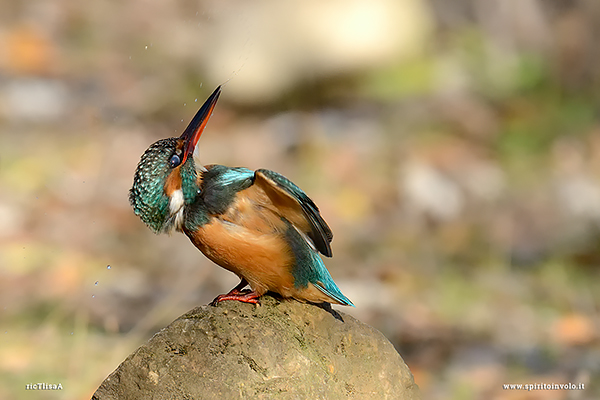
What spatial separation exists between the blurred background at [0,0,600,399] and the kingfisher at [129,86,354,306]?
2.09 metres

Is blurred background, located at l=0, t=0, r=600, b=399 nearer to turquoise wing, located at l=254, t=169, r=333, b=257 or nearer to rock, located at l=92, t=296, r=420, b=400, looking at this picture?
rock, located at l=92, t=296, r=420, b=400

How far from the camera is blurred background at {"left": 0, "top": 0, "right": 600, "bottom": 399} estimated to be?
5996 millimetres

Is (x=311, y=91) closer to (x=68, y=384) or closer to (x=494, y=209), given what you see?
(x=494, y=209)

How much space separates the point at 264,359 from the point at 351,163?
635 cm

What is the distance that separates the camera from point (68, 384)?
4969 mm

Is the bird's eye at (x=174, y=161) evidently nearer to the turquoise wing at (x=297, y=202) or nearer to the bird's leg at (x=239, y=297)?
the turquoise wing at (x=297, y=202)

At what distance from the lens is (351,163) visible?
9.34 meters

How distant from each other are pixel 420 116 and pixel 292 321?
24.3 ft

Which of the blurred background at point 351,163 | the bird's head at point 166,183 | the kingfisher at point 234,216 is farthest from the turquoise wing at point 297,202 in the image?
the blurred background at point 351,163

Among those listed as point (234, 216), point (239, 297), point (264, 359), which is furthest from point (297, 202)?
point (264, 359)

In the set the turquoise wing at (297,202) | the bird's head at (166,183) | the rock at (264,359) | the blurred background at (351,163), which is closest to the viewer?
the rock at (264,359)

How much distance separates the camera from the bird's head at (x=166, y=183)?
3291mm

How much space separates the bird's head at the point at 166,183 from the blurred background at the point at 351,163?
2.07 metres

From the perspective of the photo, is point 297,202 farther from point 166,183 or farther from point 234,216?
point 166,183
